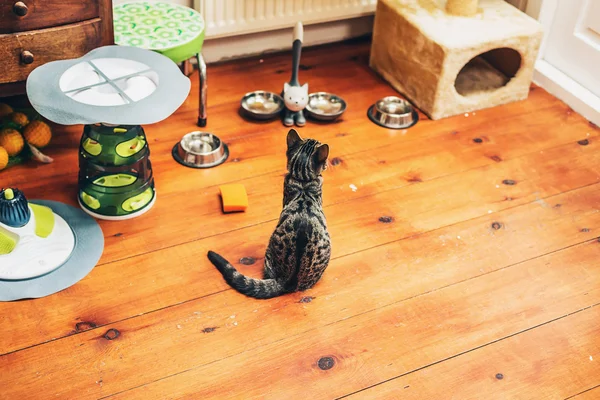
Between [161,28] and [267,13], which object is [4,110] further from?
[267,13]

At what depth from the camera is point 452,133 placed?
2.55 m

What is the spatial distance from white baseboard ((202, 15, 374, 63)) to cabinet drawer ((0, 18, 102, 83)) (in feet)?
2.72

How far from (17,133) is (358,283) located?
1172mm

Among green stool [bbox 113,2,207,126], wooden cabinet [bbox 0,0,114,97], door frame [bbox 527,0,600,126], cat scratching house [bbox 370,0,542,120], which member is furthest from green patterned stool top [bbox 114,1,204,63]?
door frame [bbox 527,0,600,126]

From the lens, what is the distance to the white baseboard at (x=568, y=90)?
2666mm

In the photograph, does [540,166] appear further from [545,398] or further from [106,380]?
[106,380]

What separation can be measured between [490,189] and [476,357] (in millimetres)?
724

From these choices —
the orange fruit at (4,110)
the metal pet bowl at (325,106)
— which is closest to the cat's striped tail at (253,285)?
the metal pet bowl at (325,106)

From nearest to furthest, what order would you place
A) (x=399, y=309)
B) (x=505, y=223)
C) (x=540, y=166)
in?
(x=399, y=309)
(x=505, y=223)
(x=540, y=166)

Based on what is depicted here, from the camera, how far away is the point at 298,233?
1.69 m

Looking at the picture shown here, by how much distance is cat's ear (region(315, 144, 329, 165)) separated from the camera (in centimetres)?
166

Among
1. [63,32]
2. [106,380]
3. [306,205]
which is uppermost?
[63,32]

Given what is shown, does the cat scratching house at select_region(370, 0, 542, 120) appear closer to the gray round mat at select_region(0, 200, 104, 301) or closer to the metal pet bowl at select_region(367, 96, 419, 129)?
the metal pet bowl at select_region(367, 96, 419, 129)

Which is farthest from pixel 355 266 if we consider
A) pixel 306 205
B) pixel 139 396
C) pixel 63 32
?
pixel 63 32
